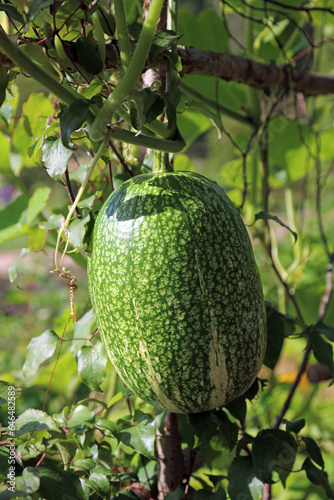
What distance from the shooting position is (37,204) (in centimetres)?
82

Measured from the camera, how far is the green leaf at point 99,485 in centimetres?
51

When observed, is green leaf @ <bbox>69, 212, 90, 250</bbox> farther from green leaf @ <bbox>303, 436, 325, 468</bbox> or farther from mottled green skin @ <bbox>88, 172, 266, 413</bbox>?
green leaf @ <bbox>303, 436, 325, 468</bbox>

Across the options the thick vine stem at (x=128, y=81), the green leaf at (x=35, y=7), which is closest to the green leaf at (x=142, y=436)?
the thick vine stem at (x=128, y=81)

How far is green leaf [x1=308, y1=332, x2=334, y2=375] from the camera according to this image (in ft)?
2.03

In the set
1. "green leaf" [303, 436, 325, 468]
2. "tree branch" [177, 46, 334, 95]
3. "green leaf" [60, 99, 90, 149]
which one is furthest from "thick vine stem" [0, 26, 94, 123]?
"green leaf" [303, 436, 325, 468]

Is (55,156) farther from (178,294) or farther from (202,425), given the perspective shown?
(202,425)

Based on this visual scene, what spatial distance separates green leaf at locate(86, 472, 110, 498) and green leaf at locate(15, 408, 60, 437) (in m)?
0.06

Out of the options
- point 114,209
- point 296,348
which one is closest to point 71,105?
point 114,209

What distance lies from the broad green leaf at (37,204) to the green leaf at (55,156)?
283mm

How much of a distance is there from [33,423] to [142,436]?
0.12m

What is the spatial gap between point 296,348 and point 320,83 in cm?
162

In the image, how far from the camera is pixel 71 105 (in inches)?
16.9

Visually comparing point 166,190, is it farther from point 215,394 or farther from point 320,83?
point 320,83

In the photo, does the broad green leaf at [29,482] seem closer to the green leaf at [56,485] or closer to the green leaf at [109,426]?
the green leaf at [56,485]
